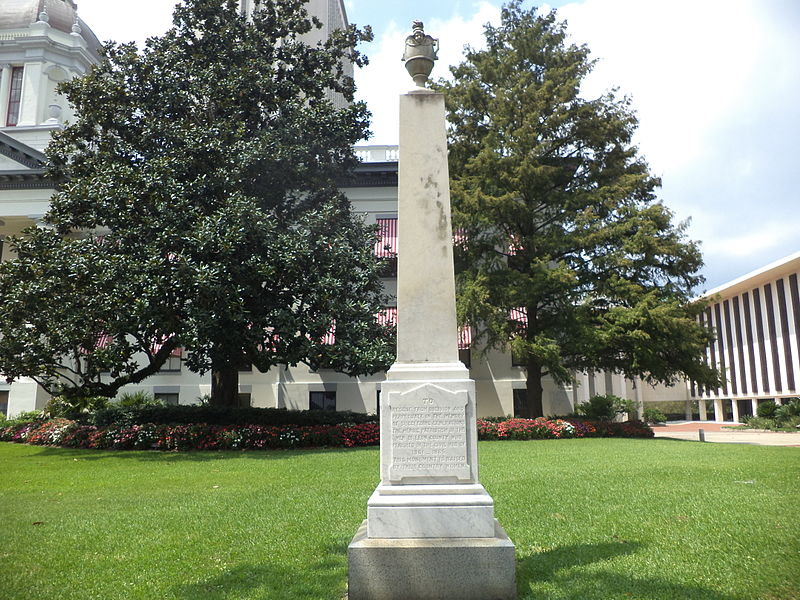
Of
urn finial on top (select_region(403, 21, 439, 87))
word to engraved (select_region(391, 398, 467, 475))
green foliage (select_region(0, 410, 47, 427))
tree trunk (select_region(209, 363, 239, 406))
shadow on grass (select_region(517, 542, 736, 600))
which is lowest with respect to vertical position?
shadow on grass (select_region(517, 542, 736, 600))

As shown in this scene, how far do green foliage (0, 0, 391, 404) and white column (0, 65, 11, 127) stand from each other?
32835 millimetres

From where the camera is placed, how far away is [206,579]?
5.27 meters

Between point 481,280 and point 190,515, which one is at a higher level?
point 481,280

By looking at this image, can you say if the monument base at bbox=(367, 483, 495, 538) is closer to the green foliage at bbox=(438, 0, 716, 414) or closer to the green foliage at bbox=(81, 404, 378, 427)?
the green foliage at bbox=(81, 404, 378, 427)

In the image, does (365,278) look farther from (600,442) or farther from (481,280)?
(600,442)

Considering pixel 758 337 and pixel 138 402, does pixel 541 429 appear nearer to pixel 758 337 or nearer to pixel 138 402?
pixel 138 402

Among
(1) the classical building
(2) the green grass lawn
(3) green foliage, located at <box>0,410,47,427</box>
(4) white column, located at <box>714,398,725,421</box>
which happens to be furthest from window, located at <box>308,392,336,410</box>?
(4) white column, located at <box>714,398,725,421</box>

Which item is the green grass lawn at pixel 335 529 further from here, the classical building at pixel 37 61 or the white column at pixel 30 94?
the white column at pixel 30 94

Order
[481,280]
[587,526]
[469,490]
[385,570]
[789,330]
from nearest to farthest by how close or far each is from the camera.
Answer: [385,570] → [469,490] → [587,526] → [481,280] → [789,330]

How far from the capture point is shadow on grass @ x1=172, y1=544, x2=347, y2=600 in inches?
191

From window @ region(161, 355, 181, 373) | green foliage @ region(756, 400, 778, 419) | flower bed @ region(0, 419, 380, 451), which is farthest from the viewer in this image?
green foliage @ region(756, 400, 778, 419)

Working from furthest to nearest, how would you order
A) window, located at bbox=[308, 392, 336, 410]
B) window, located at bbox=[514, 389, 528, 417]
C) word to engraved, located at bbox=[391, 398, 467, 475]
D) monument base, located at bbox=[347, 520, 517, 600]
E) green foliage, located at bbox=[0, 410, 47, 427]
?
window, located at bbox=[308, 392, 336, 410] < window, located at bbox=[514, 389, 528, 417] < green foliage, located at bbox=[0, 410, 47, 427] < word to engraved, located at bbox=[391, 398, 467, 475] < monument base, located at bbox=[347, 520, 517, 600]

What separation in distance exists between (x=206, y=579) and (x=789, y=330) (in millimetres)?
46745

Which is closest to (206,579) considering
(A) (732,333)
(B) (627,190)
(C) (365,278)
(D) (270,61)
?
(C) (365,278)
